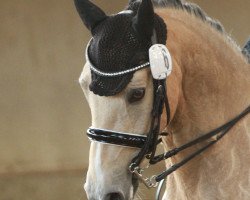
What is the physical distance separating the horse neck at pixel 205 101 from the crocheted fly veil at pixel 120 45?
127mm

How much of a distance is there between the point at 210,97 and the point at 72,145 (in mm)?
2800

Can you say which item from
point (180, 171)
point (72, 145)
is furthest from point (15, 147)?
point (180, 171)

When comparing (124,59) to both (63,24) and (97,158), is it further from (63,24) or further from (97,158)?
(63,24)

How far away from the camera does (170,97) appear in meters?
1.70

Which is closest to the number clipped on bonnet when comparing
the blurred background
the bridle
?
the bridle

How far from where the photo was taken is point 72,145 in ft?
14.8

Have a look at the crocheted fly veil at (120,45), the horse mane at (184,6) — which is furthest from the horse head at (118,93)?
the horse mane at (184,6)

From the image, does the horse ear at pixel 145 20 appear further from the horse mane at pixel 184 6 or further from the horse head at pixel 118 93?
the horse mane at pixel 184 6

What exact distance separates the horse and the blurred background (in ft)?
8.24

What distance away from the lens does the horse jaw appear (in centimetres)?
160

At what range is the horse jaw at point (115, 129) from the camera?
1.60 m

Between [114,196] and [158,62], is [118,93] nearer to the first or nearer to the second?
[158,62]

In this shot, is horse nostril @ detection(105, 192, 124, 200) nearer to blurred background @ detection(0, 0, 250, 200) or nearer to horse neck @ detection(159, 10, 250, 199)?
horse neck @ detection(159, 10, 250, 199)

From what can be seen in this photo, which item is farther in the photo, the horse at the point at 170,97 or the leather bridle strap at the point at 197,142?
the leather bridle strap at the point at 197,142
